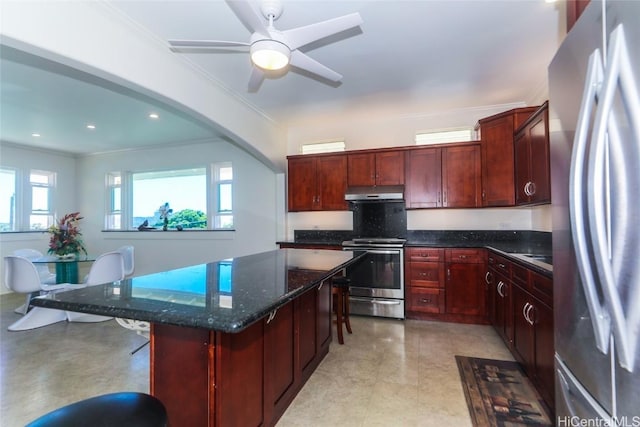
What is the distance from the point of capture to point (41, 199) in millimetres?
5910

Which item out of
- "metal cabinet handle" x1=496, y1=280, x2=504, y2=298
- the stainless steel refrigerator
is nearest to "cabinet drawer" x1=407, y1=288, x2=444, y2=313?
"metal cabinet handle" x1=496, y1=280, x2=504, y2=298

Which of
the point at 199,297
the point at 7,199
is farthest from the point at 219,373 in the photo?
the point at 7,199

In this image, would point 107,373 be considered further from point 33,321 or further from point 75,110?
point 75,110

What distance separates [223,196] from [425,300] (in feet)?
12.5

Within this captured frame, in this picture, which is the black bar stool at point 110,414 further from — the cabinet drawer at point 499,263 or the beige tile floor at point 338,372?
the cabinet drawer at point 499,263

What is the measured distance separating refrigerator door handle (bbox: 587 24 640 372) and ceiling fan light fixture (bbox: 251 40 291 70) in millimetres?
1565

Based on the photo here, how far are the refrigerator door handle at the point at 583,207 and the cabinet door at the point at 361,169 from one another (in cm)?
326

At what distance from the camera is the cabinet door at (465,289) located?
3.46 meters

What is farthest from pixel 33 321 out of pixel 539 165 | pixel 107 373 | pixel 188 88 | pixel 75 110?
pixel 539 165

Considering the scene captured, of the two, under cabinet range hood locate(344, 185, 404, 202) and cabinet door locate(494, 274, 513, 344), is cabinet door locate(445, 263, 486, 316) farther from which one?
under cabinet range hood locate(344, 185, 404, 202)

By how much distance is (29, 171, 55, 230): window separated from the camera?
5738 millimetres

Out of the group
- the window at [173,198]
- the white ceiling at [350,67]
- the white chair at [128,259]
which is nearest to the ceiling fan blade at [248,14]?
the white ceiling at [350,67]

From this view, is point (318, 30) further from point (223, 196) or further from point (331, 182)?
point (223, 196)

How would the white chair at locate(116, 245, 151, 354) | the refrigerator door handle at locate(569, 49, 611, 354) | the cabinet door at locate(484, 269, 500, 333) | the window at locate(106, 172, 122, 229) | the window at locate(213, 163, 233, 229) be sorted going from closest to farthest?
1. the refrigerator door handle at locate(569, 49, 611, 354)
2. the white chair at locate(116, 245, 151, 354)
3. the cabinet door at locate(484, 269, 500, 333)
4. the window at locate(213, 163, 233, 229)
5. the window at locate(106, 172, 122, 229)
